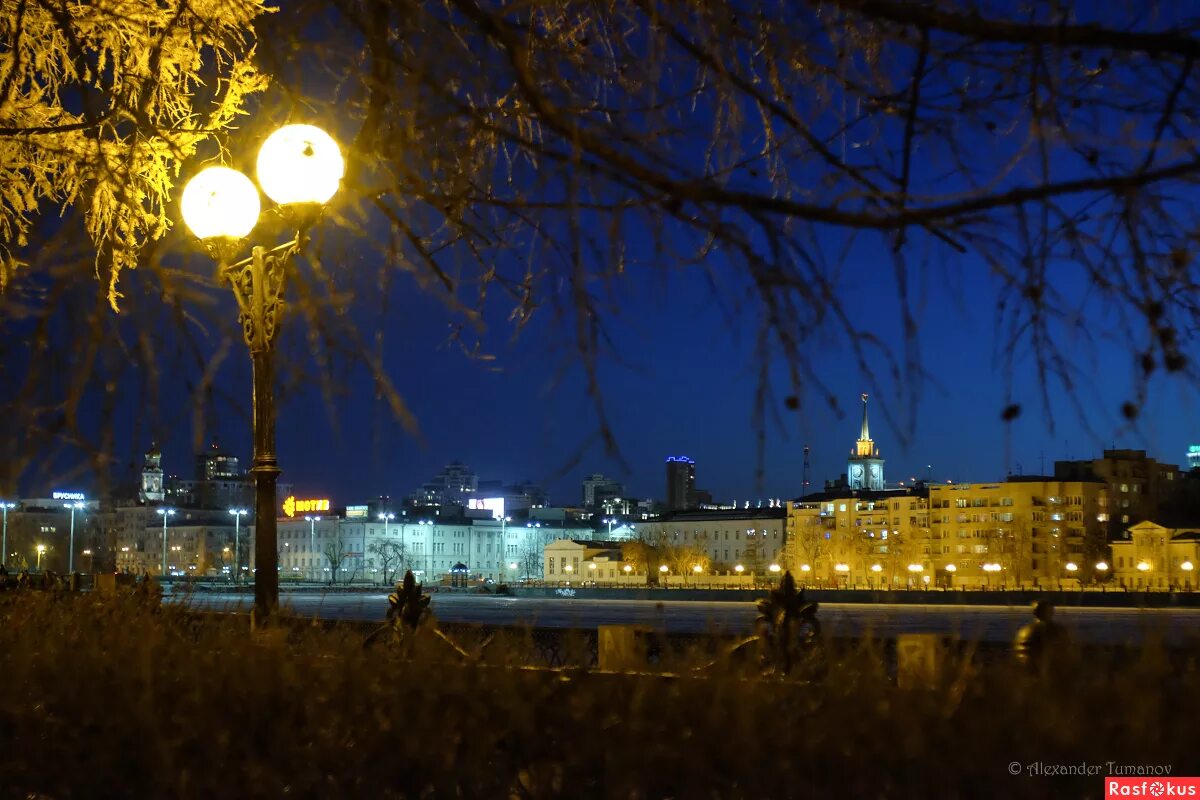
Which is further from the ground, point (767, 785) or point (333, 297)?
point (333, 297)

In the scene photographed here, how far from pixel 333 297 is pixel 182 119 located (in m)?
3.42

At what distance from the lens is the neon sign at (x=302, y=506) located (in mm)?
177375

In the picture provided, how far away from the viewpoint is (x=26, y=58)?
7.22 metres

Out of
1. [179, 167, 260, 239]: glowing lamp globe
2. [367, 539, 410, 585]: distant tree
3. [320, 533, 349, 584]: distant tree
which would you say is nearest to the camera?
[179, 167, 260, 239]: glowing lamp globe

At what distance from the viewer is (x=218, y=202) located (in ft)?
23.9

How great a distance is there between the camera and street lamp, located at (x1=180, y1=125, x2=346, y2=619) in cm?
666

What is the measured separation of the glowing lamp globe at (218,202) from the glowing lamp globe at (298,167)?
1.66 feet

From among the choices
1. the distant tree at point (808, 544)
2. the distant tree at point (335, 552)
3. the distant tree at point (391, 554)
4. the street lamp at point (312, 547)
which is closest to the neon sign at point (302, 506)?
the street lamp at point (312, 547)

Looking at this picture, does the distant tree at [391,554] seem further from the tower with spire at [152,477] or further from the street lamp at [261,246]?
the tower with spire at [152,477]

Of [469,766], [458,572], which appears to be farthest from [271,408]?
[458,572]

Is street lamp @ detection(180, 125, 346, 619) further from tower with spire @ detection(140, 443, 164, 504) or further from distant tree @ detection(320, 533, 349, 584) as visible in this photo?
distant tree @ detection(320, 533, 349, 584)

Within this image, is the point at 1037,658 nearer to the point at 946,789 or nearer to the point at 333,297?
the point at 946,789

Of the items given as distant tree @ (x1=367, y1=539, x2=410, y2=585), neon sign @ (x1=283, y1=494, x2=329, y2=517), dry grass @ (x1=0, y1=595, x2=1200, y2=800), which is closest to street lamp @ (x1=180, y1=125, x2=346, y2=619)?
dry grass @ (x1=0, y1=595, x2=1200, y2=800)

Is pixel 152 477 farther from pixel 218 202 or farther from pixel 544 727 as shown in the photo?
pixel 544 727
